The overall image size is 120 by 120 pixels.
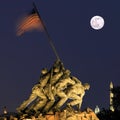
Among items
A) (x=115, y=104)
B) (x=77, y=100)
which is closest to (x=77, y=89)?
(x=77, y=100)

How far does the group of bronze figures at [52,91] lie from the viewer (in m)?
26.8

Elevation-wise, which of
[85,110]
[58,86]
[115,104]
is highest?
[58,86]

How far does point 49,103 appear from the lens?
88.0 ft

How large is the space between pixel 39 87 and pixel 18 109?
1656 millimetres

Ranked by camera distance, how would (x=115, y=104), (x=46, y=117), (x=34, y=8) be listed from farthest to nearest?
1. (x=115, y=104)
2. (x=34, y=8)
3. (x=46, y=117)

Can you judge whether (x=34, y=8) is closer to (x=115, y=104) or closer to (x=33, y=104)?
(x=33, y=104)

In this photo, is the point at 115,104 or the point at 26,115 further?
the point at 115,104

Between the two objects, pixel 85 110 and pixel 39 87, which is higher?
pixel 39 87

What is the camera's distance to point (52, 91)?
88.4 ft

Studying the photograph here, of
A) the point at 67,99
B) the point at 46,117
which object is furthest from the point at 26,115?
the point at 67,99

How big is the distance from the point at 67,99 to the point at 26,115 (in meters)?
2.92

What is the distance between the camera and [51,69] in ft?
89.5

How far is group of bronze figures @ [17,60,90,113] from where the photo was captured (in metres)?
26.8

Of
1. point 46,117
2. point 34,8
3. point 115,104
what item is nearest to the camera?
point 46,117
